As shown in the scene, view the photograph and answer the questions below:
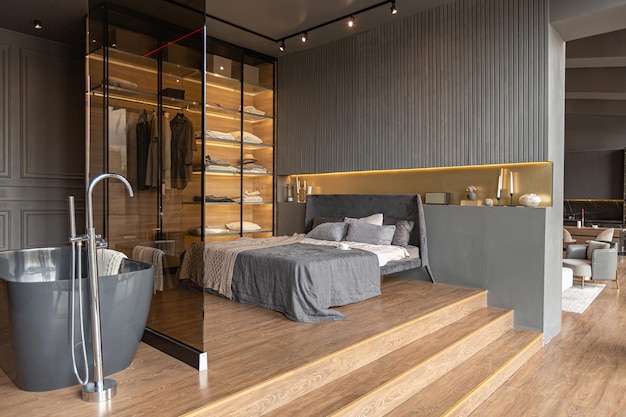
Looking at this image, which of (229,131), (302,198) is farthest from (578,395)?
(229,131)

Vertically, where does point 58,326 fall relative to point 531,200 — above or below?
below

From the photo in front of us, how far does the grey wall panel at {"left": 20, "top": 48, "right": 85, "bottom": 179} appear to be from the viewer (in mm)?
5418

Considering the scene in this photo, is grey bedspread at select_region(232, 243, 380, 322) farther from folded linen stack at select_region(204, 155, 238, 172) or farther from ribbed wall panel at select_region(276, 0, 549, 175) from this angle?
folded linen stack at select_region(204, 155, 238, 172)

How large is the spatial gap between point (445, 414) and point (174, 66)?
2653mm

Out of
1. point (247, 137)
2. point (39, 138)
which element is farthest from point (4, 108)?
point (247, 137)

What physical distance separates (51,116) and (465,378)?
18.0 ft

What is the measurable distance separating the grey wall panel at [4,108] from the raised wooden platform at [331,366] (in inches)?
124

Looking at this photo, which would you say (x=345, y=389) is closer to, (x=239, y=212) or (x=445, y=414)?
(x=445, y=414)

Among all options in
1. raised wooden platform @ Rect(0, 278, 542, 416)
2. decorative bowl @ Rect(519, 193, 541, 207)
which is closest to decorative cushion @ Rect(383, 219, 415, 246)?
raised wooden platform @ Rect(0, 278, 542, 416)

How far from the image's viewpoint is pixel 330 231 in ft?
17.0

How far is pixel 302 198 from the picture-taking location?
6.58 metres

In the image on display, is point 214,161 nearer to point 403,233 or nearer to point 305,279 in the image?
point 403,233

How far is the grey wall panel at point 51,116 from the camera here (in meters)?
5.42

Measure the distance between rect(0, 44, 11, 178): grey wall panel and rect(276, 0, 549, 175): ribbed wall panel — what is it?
3.37 meters
